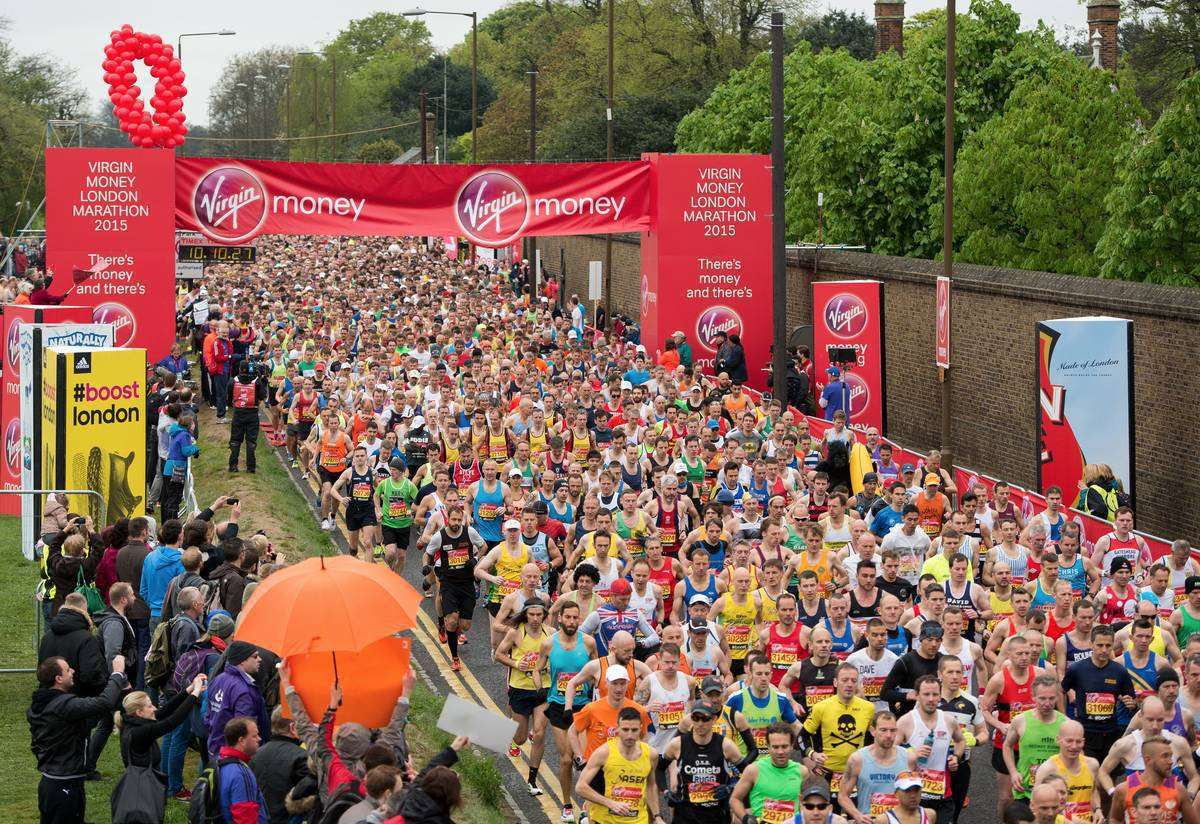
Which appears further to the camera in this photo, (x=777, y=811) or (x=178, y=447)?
(x=178, y=447)

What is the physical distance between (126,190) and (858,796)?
1970cm

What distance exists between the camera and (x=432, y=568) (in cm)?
1633

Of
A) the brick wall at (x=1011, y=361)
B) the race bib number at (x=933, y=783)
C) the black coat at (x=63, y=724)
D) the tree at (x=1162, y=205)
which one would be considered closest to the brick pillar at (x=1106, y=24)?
the brick wall at (x=1011, y=361)

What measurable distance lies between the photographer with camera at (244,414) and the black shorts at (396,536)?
20.8ft

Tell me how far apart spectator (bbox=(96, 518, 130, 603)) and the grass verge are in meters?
1.16

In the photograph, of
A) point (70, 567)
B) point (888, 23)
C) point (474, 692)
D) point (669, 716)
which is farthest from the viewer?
point (888, 23)

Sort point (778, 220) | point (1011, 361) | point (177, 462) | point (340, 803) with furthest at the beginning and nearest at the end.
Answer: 1. point (1011, 361)
2. point (778, 220)
3. point (177, 462)
4. point (340, 803)

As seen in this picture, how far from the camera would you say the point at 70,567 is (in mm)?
12719

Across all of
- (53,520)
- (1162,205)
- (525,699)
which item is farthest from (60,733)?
(1162,205)

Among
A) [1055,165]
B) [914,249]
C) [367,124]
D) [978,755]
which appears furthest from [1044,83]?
[367,124]

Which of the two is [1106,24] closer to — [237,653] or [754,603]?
[754,603]

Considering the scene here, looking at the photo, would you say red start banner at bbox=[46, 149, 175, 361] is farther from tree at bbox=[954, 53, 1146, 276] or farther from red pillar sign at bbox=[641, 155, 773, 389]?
tree at bbox=[954, 53, 1146, 276]

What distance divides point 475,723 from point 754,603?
581 cm

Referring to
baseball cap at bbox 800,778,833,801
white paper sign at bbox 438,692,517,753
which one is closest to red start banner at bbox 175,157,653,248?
baseball cap at bbox 800,778,833,801
